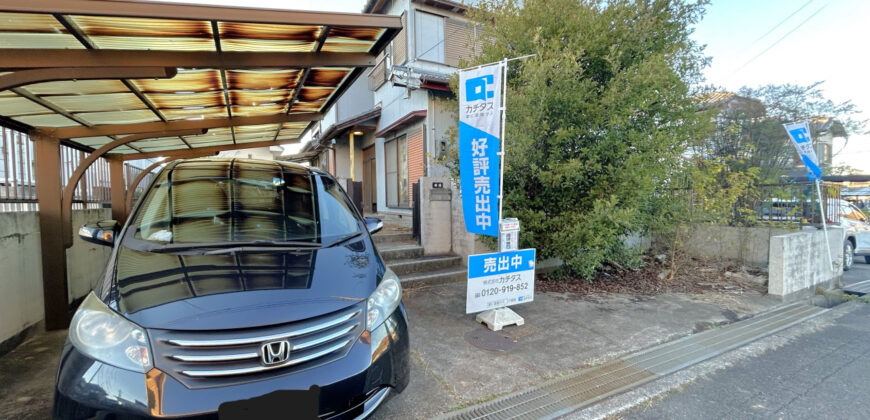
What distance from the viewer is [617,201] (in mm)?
4648

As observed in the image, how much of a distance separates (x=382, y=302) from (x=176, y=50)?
2.82 meters

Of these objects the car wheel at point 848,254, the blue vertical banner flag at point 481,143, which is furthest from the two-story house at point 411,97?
the car wheel at point 848,254

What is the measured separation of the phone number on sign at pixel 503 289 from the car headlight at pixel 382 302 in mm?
1559

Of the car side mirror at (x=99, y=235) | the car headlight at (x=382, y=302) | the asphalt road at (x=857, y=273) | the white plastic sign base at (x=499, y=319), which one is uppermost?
the car side mirror at (x=99, y=235)

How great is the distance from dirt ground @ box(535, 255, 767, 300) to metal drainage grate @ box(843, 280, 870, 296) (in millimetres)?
1296

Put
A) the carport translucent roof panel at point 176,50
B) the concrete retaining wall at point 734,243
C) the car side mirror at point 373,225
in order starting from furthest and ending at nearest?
the concrete retaining wall at point 734,243 → the car side mirror at point 373,225 → the carport translucent roof panel at point 176,50

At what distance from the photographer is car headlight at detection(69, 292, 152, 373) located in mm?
1517

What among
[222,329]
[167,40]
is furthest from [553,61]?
[222,329]

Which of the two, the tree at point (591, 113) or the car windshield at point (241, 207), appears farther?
the tree at point (591, 113)

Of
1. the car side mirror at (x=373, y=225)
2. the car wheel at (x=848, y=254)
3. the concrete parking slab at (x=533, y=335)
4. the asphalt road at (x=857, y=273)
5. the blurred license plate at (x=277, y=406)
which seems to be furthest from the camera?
the car wheel at (x=848, y=254)

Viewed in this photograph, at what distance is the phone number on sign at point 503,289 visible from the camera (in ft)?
12.1

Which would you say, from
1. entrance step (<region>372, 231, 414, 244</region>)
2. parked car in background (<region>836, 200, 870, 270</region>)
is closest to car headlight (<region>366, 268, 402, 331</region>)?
entrance step (<region>372, 231, 414, 244</region>)

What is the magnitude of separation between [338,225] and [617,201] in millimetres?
3674

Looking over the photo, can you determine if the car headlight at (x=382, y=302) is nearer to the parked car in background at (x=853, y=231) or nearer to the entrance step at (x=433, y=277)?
the entrance step at (x=433, y=277)
